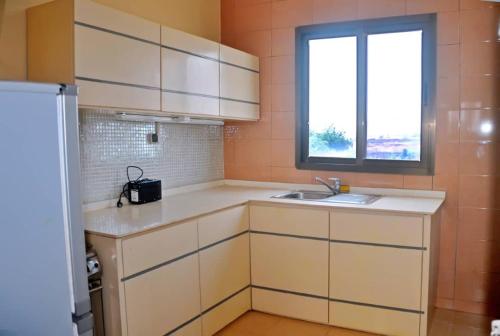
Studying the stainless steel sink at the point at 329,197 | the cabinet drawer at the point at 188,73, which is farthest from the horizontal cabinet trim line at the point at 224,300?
the cabinet drawer at the point at 188,73

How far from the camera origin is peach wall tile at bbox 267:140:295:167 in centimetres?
371

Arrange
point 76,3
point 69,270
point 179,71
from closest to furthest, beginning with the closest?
point 69,270 → point 76,3 → point 179,71

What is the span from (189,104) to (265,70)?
1083mm

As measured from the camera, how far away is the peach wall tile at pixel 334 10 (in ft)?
11.2

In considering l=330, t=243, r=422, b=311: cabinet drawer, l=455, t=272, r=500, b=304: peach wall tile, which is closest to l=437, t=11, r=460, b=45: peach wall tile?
l=330, t=243, r=422, b=311: cabinet drawer

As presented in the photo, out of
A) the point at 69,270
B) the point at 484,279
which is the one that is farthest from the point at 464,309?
the point at 69,270

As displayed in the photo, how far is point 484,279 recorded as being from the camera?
3115mm

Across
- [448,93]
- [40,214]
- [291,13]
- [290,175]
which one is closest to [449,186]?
[448,93]

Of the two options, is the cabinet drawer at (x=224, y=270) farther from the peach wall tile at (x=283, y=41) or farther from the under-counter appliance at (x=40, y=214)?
the peach wall tile at (x=283, y=41)

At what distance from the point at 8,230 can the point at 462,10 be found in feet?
10.2

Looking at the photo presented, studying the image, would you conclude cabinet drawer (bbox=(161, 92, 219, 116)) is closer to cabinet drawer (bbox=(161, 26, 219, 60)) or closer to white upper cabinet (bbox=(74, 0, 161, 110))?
white upper cabinet (bbox=(74, 0, 161, 110))

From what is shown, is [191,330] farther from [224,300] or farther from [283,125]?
[283,125]

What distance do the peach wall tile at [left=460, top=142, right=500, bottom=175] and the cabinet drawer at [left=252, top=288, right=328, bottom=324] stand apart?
139 centimetres

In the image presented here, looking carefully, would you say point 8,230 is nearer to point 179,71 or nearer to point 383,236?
point 179,71
